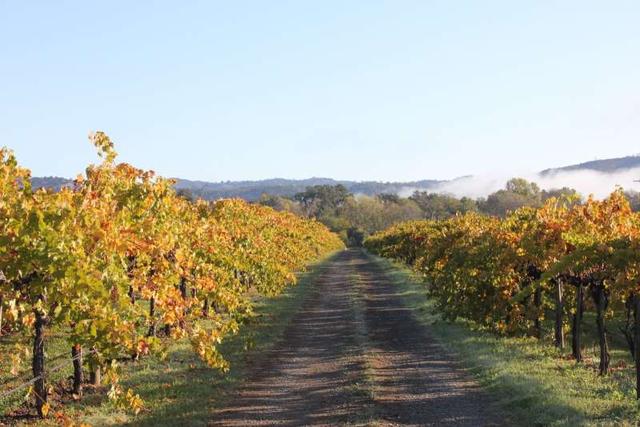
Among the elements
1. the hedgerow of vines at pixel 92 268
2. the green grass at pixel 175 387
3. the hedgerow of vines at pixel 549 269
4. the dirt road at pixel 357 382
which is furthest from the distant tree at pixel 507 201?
the hedgerow of vines at pixel 92 268

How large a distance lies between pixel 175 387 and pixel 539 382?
9567 millimetres

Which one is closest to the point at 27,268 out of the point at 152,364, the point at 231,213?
the point at 152,364

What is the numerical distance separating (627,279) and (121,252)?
1175 centimetres

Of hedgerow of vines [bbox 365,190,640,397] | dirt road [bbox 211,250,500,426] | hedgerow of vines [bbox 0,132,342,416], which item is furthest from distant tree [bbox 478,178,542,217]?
hedgerow of vines [bbox 0,132,342,416]

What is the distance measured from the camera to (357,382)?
17172 mm

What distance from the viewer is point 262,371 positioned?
19.4 metres

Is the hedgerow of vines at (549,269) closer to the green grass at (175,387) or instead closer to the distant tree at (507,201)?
the green grass at (175,387)

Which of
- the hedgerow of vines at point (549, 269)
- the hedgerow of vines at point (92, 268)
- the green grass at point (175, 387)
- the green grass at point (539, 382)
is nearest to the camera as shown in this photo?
the hedgerow of vines at point (92, 268)

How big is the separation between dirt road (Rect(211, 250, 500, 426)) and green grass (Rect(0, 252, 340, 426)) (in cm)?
53

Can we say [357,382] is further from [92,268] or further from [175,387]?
[92,268]

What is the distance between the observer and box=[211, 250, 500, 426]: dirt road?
46.9 ft

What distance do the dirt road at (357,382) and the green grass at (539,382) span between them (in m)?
0.57

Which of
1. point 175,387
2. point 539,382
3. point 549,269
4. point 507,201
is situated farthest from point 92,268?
point 507,201

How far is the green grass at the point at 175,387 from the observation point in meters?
14.0
